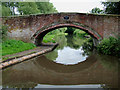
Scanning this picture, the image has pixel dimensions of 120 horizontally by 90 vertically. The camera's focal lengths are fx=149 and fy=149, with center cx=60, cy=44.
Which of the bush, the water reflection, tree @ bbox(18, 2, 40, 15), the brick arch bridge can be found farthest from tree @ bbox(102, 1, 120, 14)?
tree @ bbox(18, 2, 40, 15)

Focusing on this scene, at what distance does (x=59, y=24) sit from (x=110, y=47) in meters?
5.20

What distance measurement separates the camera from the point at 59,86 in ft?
19.2

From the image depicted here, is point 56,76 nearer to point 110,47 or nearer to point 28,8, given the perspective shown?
point 110,47

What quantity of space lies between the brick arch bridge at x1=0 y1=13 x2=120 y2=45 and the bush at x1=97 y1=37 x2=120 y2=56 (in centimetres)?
115

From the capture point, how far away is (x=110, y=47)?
11055 millimetres

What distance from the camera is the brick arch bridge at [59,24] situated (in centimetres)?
1283

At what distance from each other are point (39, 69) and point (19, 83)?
217 cm

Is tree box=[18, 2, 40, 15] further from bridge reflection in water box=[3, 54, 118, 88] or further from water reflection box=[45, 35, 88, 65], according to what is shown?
bridge reflection in water box=[3, 54, 118, 88]

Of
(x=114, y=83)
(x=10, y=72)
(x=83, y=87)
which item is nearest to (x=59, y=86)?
(x=83, y=87)

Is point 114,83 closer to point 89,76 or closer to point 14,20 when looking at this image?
point 89,76

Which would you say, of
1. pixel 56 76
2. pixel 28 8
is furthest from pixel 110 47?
pixel 28 8

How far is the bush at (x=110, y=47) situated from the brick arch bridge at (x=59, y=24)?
45.1 inches

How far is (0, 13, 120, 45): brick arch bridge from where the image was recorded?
12.8 m

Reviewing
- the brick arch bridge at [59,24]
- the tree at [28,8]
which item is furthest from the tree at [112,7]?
the tree at [28,8]
